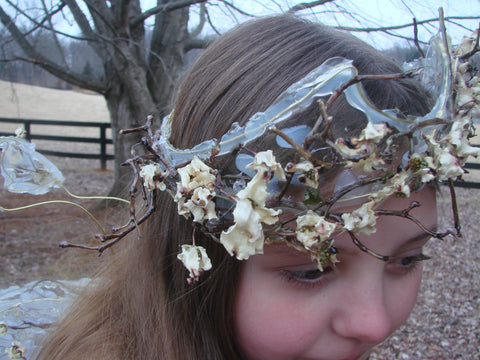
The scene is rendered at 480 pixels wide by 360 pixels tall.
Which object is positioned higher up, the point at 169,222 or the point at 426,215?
the point at 426,215

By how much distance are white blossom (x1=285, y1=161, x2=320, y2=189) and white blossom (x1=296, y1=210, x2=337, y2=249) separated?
7 centimetres

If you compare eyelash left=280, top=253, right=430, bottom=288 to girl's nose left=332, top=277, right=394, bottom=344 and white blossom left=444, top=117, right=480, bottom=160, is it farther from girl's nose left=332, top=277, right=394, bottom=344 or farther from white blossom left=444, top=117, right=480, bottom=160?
white blossom left=444, top=117, right=480, bottom=160

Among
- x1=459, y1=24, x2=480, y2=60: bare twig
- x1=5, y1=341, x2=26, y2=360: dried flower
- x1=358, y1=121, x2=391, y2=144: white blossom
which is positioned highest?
x1=459, y1=24, x2=480, y2=60: bare twig

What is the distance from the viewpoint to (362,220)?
95 centimetres

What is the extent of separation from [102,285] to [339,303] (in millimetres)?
1127

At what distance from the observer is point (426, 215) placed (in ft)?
4.06

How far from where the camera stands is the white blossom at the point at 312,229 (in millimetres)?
884

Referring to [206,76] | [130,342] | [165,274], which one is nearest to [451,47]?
[206,76]

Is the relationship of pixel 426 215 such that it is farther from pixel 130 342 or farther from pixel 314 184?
pixel 130 342

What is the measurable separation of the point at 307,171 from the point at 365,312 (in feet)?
1.55

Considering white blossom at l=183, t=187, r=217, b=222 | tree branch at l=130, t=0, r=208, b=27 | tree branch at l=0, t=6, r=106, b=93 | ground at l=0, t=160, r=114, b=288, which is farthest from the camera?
tree branch at l=0, t=6, r=106, b=93

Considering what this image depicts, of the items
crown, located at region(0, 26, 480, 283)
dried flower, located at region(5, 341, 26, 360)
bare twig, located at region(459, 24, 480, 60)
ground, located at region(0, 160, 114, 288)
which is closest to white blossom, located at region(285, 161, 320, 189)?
crown, located at region(0, 26, 480, 283)

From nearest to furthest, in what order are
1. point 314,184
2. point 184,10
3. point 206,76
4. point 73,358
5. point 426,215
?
point 314,184 → point 426,215 → point 206,76 → point 73,358 → point 184,10

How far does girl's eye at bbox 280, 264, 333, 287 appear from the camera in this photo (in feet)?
3.79
